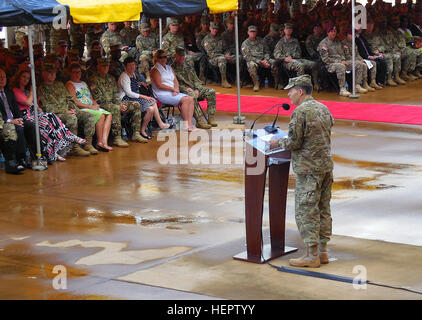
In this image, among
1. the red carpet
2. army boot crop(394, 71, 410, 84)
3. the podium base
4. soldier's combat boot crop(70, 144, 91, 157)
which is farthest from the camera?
army boot crop(394, 71, 410, 84)

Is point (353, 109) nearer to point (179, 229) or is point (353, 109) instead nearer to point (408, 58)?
point (408, 58)

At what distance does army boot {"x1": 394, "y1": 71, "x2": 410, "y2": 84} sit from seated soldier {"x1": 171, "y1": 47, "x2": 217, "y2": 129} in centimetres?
650

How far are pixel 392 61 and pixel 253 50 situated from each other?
11.2ft

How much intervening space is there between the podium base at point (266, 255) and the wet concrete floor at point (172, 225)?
0.12m

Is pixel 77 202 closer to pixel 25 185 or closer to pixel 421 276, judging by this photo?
pixel 25 185

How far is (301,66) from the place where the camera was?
18.7 meters

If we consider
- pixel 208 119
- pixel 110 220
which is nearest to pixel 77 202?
pixel 110 220

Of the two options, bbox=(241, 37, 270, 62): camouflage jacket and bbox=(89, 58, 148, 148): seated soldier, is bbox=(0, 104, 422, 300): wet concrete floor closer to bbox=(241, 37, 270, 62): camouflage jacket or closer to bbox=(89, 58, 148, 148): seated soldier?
bbox=(89, 58, 148, 148): seated soldier

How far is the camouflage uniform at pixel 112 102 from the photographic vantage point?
44.2 feet

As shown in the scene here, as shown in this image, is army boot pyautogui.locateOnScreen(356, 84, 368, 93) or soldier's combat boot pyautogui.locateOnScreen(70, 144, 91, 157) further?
army boot pyautogui.locateOnScreen(356, 84, 368, 93)

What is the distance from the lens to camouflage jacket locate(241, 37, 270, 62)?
19.4 meters

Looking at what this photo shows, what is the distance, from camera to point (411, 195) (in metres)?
9.73

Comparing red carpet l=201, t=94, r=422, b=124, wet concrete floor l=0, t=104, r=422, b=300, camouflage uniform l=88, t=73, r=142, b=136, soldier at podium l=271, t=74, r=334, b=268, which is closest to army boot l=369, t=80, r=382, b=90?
red carpet l=201, t=94, r=422, b=124

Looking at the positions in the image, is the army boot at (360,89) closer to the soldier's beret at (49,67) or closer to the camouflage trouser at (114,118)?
the camouflage trouser at (114,118)
